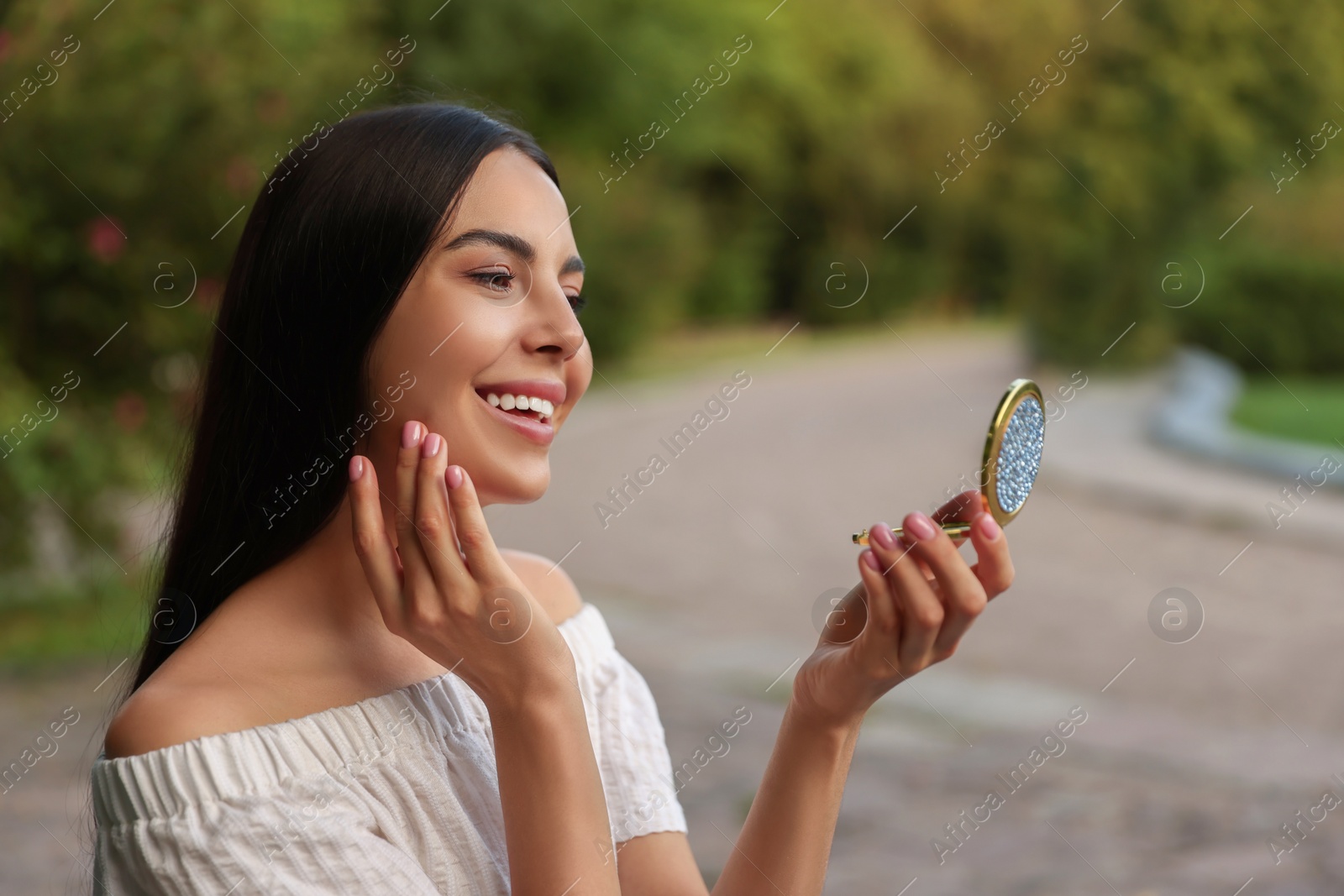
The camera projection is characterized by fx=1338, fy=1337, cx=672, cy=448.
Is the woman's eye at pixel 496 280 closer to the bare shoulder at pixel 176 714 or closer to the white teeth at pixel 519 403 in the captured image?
the white teeth at pixel 519 403

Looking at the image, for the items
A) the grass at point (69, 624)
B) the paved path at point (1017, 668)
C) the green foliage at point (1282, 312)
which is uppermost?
the green foliage at point (1282, 312)

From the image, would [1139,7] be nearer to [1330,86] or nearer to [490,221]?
[1330,86]

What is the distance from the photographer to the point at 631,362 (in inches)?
833

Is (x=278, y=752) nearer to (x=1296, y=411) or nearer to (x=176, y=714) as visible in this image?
(x=176, y=714)

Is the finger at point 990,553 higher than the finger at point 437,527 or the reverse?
the reverse

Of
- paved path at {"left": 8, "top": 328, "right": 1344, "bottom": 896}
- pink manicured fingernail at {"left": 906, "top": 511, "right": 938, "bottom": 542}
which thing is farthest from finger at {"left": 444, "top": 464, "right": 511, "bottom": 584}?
paved path at {"left": 8, "top": 328, "right": 1344, "bottom": 896}

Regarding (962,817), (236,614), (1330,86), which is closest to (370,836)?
(236,614)

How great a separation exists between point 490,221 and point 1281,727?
5187 mm

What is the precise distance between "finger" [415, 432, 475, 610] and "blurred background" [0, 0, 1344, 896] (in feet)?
2.55

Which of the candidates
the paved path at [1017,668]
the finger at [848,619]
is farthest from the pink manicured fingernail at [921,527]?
the paved path at [1017,668]

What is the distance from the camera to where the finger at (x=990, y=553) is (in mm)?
1520

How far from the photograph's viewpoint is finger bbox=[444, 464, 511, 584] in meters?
1.49

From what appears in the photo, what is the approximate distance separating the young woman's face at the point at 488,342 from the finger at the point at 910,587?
50 cm

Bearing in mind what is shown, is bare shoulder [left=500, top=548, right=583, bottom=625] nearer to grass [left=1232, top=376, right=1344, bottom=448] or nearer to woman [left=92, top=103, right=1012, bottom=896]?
woman [left=92, top=103, right=1012, bottom=896]
